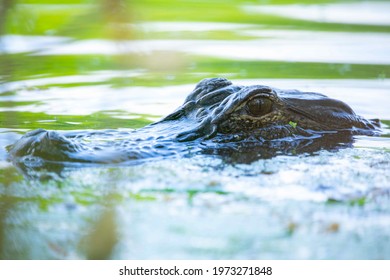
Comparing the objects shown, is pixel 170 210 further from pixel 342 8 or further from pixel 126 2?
pixel 342 8

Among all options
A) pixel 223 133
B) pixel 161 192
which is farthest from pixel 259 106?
pixel 161 192

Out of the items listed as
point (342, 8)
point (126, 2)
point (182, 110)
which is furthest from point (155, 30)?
point (126, 2)

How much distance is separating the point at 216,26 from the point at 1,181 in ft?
31.1

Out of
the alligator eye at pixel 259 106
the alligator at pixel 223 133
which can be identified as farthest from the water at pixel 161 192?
the alligator eye at pixel 259 106

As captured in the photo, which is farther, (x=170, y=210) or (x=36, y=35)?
(x=36, y=35)

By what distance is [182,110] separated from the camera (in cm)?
663

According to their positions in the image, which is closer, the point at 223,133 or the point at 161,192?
the point at 161,192

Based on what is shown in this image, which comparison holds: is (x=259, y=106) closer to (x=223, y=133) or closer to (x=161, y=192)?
(x=223, y=133)

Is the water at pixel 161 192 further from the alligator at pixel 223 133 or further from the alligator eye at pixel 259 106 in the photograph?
the alligator eye at pixel 259 106

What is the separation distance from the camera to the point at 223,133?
241 inches

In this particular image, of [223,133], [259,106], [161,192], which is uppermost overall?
[259,106]

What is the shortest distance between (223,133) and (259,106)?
375 mm

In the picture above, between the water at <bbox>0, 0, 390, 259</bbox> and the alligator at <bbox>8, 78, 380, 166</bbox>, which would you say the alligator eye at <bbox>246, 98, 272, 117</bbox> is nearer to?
the alligator at <bbox>8, 78, 380, 166</bbox>

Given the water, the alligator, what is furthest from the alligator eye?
the water
